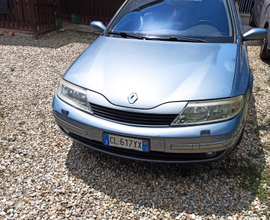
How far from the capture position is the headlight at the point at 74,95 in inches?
87.8

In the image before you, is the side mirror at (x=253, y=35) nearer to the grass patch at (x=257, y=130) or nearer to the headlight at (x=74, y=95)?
the grass patch at (x=257, y=130)

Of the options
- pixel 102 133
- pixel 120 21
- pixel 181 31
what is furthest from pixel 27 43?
pixel 102 133

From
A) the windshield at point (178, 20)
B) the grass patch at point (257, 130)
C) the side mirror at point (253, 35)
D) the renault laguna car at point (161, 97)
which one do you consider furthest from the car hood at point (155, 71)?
the grass patch at point (257, 130)

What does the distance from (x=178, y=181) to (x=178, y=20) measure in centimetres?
183

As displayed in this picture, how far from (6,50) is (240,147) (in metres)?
5.66

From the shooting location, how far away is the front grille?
6.61ft

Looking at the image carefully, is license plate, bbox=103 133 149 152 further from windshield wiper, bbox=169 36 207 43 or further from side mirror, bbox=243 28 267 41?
side mirror, bbox=243 28 267 41

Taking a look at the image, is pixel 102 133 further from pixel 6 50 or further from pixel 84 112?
pixel 6 50

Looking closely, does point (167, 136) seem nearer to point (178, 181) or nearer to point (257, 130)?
point (178, 181)

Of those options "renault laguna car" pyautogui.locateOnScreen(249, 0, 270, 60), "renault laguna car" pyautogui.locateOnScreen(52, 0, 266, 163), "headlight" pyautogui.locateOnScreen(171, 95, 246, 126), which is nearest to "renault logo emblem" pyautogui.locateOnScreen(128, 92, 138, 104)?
"renault laguna car" pyautogui.locateOnScreen(52, 0, 266, 163)

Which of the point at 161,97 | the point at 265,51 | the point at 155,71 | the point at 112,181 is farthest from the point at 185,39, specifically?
the point at 265,51

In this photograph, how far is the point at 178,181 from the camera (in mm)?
2453

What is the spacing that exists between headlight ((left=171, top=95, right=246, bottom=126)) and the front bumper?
4cm

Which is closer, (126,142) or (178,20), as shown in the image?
(126,142)
